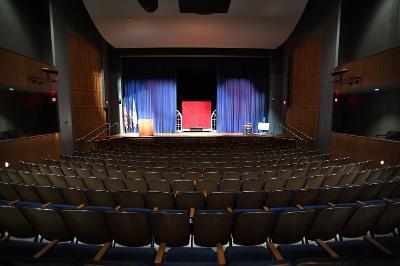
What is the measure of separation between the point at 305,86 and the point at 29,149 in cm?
1162

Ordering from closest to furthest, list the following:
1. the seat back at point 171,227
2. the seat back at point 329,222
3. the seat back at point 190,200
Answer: the seat back at point 171,227 < the seat back at point 329,222 < the seat back at point 190,200

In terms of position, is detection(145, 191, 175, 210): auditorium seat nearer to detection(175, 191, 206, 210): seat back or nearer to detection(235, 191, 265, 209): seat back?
detection(175, 191, 206, 210): seat back

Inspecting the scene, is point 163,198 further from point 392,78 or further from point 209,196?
point 392,78

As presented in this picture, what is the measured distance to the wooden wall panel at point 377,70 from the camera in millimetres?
6969

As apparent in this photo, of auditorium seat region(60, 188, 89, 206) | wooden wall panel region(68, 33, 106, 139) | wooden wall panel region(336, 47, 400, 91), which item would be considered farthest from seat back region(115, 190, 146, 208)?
wooden wall panel region(68, 33, 106, 139)

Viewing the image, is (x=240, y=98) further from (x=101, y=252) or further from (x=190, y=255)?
(x=101, y=252)

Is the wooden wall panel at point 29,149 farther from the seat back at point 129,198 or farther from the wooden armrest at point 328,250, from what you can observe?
A: the wooden armrest at point 328,250

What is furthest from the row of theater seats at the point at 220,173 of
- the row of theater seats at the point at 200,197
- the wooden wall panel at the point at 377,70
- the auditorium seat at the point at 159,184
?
the wooden wall panel at the point at 377,70

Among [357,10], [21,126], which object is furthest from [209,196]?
[357,10]

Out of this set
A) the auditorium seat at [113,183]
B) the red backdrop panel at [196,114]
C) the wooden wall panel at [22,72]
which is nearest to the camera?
the auditorium seat at [113,183]

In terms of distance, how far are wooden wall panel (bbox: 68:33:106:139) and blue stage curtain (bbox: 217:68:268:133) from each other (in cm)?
719

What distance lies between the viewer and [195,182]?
4.04m

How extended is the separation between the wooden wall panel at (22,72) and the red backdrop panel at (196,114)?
8.52 meters

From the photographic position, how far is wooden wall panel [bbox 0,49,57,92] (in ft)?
23.3
